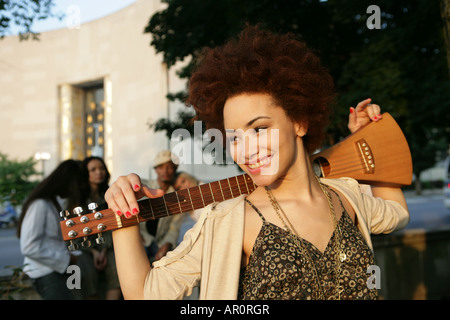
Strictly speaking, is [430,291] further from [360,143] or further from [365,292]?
[365,292]

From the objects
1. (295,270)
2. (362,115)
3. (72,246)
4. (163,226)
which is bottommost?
(163,226)

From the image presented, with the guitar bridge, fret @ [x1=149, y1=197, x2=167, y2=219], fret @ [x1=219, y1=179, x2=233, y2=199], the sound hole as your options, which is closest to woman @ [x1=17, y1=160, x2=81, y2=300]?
fret @ [x1=219, y1=179, x2=233, y2=199]

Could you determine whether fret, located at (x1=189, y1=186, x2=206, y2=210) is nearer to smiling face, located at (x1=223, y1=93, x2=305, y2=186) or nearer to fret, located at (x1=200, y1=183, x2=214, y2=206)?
fret, located at (x1=200, y1=183, x2=214, y2=206)

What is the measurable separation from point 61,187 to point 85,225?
236cm

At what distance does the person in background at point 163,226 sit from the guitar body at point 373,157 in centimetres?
200

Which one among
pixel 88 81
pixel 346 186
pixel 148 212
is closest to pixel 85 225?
pixel 148 212

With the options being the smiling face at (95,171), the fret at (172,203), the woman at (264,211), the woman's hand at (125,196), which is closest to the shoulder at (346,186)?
the woman at (264,211)

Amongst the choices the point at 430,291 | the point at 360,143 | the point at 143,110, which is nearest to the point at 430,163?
the point at 143,110

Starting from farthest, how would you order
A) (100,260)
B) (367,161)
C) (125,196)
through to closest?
(100,260) → (367,161) → (125,196)

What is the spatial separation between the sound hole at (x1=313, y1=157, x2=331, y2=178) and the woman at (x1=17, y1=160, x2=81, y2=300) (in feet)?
7.02

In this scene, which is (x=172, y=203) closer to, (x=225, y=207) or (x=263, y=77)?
(x=225, y=207)

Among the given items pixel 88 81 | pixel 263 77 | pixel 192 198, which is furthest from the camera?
pixel 88 81

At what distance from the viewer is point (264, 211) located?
153 cm

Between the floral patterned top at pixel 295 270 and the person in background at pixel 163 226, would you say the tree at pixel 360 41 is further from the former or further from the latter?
the floral patterned top at pixel 295 270
